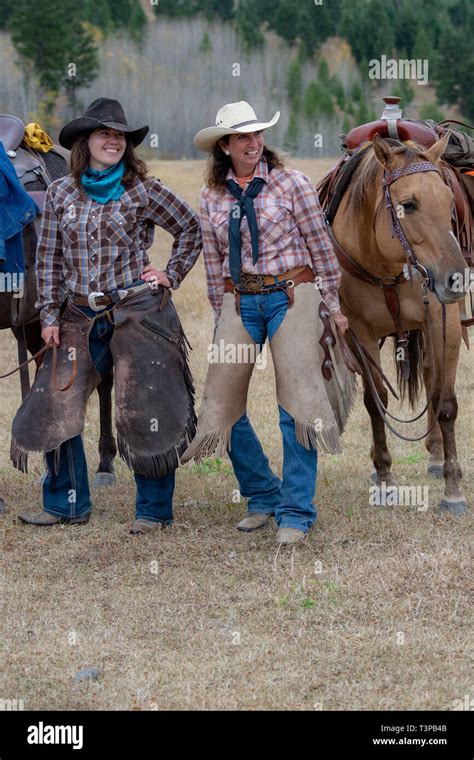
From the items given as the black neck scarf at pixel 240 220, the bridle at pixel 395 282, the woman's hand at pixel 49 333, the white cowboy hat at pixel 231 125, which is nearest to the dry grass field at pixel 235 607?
the bridle at pixel 395 282

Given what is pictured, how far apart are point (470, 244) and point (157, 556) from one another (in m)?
2.64

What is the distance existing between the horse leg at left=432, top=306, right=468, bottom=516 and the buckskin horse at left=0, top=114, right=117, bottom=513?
7.06 ft

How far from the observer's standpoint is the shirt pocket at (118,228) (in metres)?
5.26

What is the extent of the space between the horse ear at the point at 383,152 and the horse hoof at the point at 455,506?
1.87 m

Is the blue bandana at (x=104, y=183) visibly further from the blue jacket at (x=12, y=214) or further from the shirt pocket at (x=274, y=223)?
the shirt pocket at (x=274, y=223)

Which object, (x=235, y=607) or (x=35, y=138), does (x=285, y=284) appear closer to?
(x=235, y=607)

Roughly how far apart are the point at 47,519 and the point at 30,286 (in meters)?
1.35

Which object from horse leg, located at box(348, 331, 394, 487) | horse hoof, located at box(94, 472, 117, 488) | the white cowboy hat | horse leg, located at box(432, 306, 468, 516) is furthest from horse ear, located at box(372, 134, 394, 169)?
horse hoof, located at box(94, 472, 117, 488)

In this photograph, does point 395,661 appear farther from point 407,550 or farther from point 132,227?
point 132,227

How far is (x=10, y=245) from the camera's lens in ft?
19.0

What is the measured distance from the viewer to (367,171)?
18.1 feet

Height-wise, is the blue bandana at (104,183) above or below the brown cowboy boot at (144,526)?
above

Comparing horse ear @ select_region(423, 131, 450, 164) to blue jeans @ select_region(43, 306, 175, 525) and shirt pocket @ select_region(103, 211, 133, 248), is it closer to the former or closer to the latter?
shirt pocket @ select_region(103, 211, 133, 248)

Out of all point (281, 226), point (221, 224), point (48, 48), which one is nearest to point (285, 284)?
point (281, 226)
